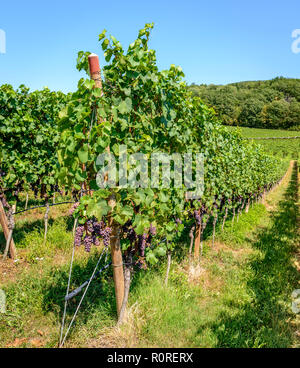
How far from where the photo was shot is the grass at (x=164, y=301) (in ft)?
9.65

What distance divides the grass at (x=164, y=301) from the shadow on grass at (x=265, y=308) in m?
0.01

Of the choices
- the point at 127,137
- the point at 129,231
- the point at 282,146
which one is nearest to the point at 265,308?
the point at 129,231

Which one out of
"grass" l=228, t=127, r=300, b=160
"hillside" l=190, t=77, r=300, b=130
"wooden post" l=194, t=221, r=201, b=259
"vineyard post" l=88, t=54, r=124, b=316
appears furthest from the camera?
"hillside" l=190, t=77, r=300, b=130

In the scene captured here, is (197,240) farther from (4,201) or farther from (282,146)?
(282,146)

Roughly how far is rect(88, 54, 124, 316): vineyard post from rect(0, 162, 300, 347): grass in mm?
402

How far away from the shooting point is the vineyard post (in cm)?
234

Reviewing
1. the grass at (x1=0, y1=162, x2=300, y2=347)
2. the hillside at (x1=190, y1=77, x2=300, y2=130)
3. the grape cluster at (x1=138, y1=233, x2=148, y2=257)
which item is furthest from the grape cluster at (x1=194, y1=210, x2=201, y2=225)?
the hillside at (x1=190, y1=77, x2=300, y2=130)

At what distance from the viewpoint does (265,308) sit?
3.78m

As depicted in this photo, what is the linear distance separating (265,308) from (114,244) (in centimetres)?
276

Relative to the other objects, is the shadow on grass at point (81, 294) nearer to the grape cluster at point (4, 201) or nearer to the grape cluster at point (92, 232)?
the grape cluster at point (92, 232)

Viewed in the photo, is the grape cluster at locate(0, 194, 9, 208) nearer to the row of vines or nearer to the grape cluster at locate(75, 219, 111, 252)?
the row of vines

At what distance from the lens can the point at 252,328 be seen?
10.9 ft

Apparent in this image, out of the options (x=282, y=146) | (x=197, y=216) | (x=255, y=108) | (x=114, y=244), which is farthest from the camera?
(x=255, y=108)

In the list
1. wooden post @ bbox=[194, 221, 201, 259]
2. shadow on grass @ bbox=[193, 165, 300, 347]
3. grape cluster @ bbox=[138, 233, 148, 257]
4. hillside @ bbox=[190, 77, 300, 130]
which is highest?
hillside @ bbox=[190, 77, 300, 130]
